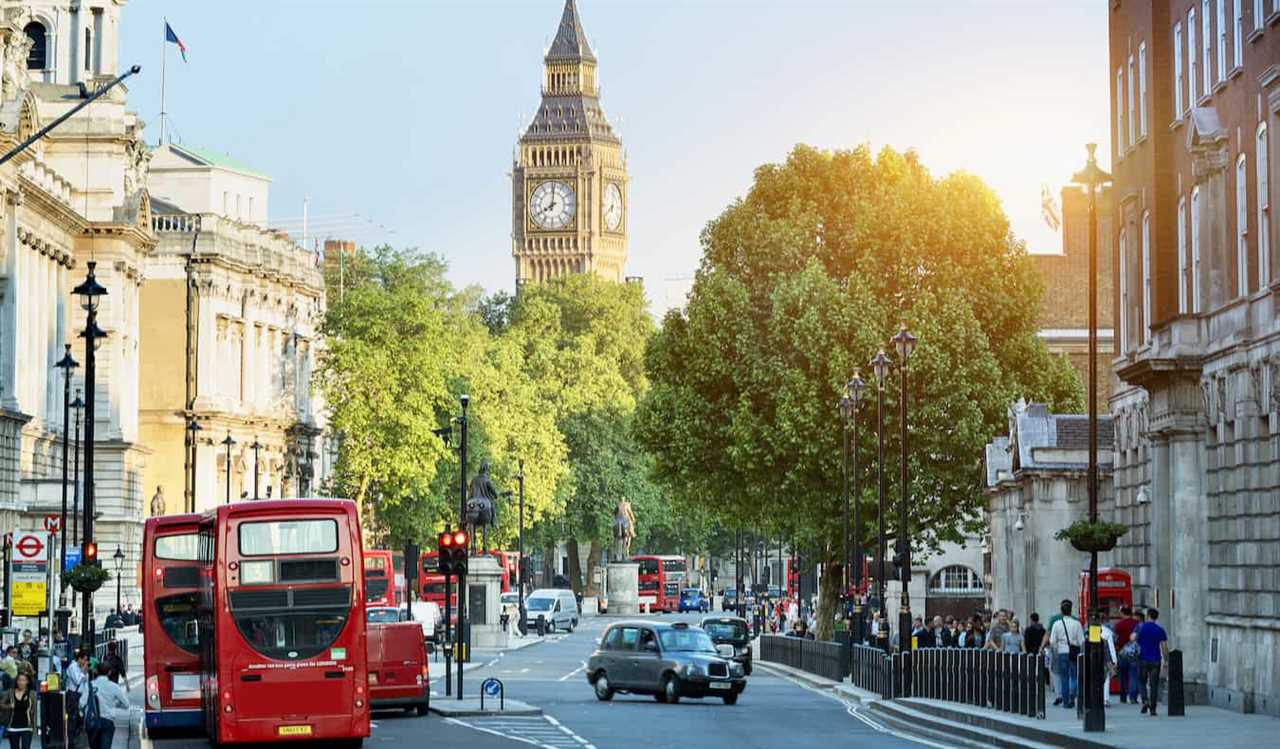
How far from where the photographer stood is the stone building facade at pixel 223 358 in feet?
399

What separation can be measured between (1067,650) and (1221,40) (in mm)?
10573

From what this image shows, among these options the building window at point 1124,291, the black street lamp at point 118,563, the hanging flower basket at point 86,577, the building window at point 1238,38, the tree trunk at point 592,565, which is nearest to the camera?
the building window at point 1238,38

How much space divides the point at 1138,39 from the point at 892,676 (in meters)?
13.2

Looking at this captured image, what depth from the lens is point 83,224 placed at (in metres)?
102

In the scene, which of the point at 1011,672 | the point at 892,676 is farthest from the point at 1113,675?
the point at 1011,672

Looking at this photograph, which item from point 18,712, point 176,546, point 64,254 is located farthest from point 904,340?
point 64,254

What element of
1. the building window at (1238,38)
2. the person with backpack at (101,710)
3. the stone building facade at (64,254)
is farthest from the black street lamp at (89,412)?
the stone building facade at (64,254)

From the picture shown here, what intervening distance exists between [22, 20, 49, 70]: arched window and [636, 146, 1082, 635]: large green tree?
152ft

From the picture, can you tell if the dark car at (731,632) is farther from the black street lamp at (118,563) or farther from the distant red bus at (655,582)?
the distant red bus at (655,582)

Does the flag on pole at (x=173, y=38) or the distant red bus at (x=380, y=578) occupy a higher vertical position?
the flag on pole at (x=173, y=38)

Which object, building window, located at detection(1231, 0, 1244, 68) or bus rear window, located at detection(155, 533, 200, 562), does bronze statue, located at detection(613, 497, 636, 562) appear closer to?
bus rear window, located at detection(155, 533, 200, 562)

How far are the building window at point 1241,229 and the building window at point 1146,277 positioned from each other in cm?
561

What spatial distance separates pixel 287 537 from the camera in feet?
113

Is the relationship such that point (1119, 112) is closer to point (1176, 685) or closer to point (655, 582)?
point (1176, 685)
